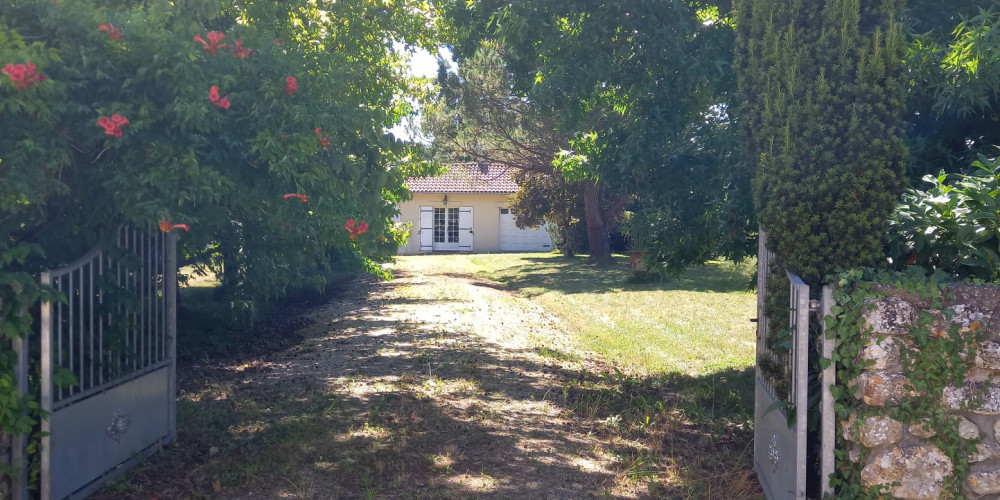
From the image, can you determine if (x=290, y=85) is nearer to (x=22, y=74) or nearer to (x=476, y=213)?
(x=22, y=74)

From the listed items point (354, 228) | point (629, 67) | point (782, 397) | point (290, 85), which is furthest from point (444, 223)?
point (782, 397)

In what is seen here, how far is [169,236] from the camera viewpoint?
638 cm

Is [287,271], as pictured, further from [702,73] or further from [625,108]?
[702,73]

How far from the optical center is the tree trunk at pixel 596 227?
95.3 ft

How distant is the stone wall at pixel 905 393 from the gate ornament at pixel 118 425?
14.8ft

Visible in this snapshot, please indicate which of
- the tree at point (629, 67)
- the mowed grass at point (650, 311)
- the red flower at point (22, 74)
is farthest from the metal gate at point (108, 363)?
the mowed grass at point (650, 311)

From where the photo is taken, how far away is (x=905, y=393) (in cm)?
402

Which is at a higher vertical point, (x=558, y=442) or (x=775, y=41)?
(x=775, y=41)

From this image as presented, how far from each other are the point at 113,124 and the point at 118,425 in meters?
2.22

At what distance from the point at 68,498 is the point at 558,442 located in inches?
142

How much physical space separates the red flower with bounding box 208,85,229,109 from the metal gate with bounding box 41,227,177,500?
1317 mm

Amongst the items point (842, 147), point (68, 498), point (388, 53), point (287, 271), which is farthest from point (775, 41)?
point (388, 53)

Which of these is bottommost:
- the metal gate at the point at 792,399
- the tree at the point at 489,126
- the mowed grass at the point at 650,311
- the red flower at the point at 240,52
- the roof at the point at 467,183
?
the mowed grass at the point at 650,311

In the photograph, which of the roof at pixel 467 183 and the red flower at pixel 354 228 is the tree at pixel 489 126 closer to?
the roof at pixel 467 183
